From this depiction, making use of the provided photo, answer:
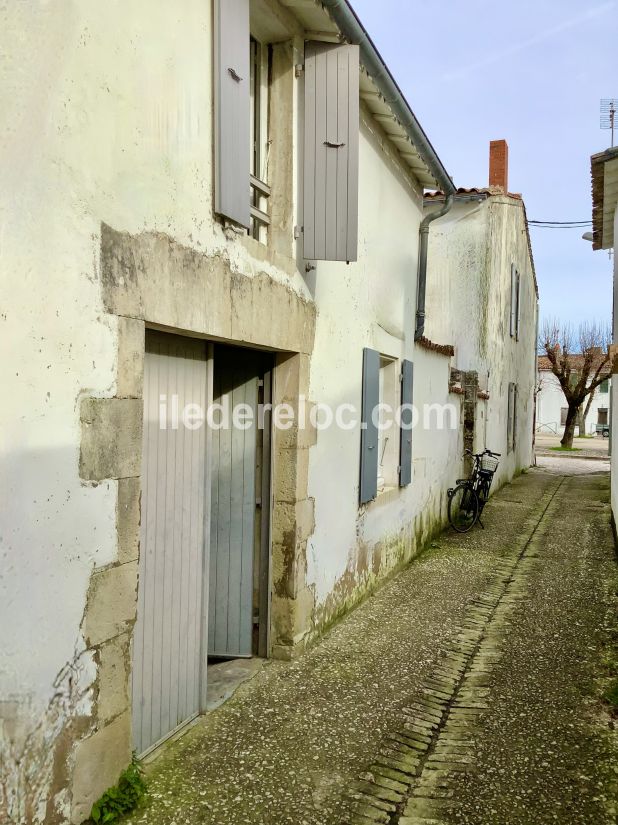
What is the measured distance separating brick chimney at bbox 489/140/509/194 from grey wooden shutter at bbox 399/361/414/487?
966 cm

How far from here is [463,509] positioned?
9844 mm

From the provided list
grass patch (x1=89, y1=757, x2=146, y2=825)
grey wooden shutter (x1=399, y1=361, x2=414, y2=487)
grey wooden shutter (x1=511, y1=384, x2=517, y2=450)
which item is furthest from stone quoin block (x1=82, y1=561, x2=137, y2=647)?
grey wooden shutter (x1=511, y1=384, x2=517, y2=450)

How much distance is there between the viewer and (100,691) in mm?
2842

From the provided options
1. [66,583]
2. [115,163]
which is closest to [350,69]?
[115,163]

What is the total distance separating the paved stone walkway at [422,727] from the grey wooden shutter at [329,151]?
2.79 metres

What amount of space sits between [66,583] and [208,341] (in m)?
1.67

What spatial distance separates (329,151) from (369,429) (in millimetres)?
2325

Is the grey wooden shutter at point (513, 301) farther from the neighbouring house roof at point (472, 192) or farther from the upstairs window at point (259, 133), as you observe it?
the upstairs window at point (259, 133)

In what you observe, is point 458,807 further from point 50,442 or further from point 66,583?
point 50,442

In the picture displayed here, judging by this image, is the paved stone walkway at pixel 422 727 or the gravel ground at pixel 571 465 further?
the gravel ground at pixel 571 465

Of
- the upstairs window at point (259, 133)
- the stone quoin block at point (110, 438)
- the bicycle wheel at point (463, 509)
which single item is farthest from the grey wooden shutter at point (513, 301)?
the stone quoin block at point (110, 438)

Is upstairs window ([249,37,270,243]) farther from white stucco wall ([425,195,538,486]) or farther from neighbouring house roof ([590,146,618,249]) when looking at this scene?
white stucco wall ([425,195,538,486])

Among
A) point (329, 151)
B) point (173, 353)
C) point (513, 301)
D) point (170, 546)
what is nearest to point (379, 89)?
point (329, 151)

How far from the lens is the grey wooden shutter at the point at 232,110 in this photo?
139 inches
